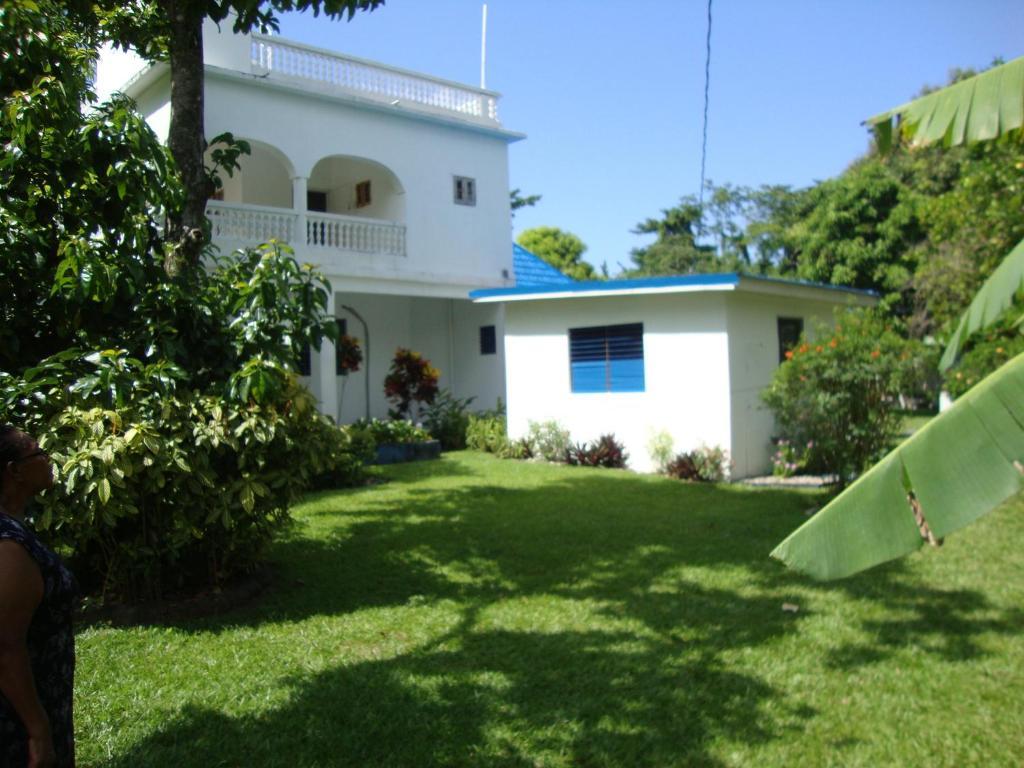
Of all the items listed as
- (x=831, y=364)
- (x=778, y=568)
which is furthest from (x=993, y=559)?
(x=831, y=364)

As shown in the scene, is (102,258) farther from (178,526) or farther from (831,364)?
(831,364)

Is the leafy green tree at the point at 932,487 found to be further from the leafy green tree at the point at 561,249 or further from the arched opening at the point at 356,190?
the leafy green tree at the point at 561,249

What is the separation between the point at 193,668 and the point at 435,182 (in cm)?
1279

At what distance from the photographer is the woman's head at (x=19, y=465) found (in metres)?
2.39

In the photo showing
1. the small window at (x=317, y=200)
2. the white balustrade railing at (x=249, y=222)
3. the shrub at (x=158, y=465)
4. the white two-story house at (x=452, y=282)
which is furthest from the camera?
the small window at (x=317, y=200)

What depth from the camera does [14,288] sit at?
5.20 m

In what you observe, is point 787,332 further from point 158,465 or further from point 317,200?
point 158,465

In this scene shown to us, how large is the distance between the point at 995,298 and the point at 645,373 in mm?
9748

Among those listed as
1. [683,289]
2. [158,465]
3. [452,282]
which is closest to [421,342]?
[452,282]

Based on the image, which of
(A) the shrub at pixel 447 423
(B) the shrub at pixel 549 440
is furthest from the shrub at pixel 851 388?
(A) the shrub at pixel 447 423

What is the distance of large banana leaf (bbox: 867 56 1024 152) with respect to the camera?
337 cm

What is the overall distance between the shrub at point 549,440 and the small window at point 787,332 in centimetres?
385

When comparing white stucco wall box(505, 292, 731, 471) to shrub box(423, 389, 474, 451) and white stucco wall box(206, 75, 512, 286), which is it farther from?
white stucco wall box(206, 75, 512, 286)

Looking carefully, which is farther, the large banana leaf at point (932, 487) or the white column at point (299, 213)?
the white column at point (299, 213)
